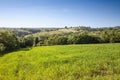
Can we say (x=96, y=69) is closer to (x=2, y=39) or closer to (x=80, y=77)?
(x=80, y=77)

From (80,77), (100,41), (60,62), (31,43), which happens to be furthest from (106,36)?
(80,77)

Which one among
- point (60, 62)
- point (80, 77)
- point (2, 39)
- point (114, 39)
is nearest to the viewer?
point (80, 77)

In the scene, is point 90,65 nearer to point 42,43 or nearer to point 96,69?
point 96,69

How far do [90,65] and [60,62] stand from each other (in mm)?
5656

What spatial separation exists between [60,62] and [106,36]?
→ 5265 cm

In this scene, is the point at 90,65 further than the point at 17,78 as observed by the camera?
Yes

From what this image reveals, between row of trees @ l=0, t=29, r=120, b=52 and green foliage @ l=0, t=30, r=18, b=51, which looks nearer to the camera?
green foliage @ l=0, t=30, r=18, b=51

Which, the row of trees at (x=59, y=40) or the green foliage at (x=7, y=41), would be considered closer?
the green foliage at (x=7, y=41)

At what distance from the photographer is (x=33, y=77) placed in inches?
852

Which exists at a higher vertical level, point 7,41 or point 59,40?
point 7,41

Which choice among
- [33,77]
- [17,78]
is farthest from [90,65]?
[17,78]

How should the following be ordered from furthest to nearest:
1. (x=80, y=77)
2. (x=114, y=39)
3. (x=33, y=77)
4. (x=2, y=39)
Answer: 1. (x=114, y=39)
2. (x=2, y=39)
3. (x=33, y=77)
4. (x=80, y=77)

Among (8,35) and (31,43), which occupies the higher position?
(8,35)

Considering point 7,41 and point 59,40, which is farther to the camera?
point 59,40
